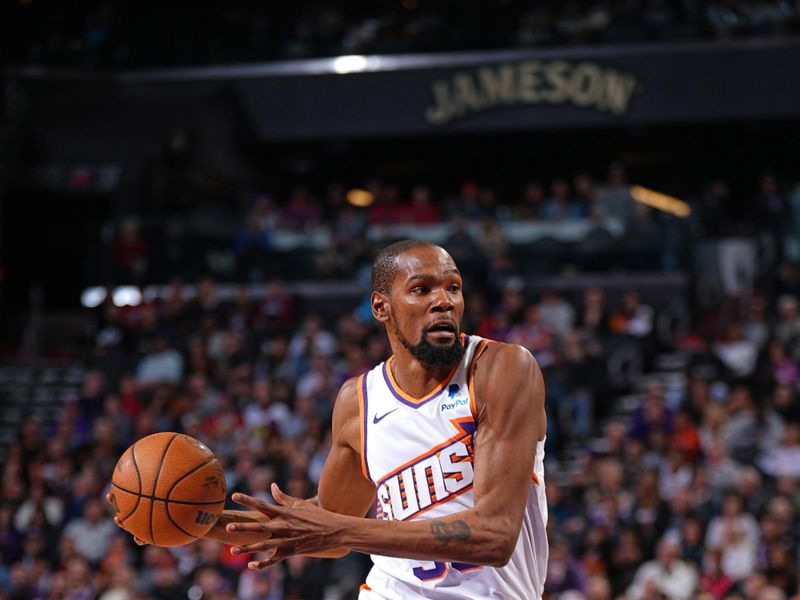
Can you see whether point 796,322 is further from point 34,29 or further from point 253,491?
point 34,29

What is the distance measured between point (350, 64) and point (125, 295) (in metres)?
7.26

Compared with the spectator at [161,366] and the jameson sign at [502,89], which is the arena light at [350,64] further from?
the spectator at [161,366]

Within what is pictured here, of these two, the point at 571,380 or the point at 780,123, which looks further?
the point at 780,123

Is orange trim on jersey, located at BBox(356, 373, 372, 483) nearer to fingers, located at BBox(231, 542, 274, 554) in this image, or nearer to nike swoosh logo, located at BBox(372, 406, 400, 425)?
nike swoosh logo, located at BBox(372, 406, 400, 425)

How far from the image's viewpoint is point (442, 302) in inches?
194

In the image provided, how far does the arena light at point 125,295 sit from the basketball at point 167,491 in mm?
15559

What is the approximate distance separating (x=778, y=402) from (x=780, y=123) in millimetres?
12390

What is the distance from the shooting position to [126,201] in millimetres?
24078

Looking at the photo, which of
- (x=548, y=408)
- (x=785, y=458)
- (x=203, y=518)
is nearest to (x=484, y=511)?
(x=203, y=518)

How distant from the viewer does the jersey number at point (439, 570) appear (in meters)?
4.92

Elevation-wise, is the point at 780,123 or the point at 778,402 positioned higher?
the point at 780,123

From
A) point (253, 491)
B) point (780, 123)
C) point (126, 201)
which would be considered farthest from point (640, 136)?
point (253, 491)

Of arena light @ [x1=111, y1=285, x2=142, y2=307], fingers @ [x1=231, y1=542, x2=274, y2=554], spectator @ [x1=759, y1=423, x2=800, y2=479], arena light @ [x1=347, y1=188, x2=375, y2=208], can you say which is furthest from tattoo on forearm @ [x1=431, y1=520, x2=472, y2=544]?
arena light @ [x1=347, y1=188, x2=375, y2=208]

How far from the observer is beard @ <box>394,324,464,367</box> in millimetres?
4965
